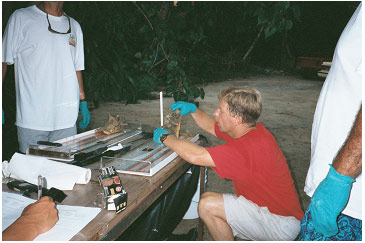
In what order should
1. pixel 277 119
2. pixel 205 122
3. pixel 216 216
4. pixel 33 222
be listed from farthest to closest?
pixel 277 119 → pixel 205 122 → pixel 216 216 → pixel 33 222

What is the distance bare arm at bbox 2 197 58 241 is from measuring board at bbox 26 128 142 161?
1.96 feet

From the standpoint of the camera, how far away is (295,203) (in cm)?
171

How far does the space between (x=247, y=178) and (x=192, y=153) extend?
0.34m

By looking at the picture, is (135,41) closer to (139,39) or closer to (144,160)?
(139,39)

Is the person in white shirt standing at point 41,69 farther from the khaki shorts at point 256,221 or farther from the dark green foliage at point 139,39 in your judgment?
the khaki shorts at point 256,221

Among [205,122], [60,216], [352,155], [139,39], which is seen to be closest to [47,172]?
[60,216]

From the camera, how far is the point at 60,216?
1.04 metres

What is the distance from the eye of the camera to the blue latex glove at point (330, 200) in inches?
39.4

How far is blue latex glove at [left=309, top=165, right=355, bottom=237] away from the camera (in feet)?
3.28

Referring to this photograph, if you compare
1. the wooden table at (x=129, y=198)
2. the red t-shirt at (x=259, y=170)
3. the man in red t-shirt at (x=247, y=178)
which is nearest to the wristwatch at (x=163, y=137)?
the man in red t-shirt at (x=247, y=178)

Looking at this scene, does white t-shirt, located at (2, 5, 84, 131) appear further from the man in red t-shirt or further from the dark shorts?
the dark shorts

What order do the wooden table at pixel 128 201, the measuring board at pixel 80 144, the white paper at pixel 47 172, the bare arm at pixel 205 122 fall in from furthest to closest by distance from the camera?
the bare arm at pixel 205 122 < the measuring board at pixel 80 144 < the white paper at pixel 47 172 < the wooden table at pixel 128 201

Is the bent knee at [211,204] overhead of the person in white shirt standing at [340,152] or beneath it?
beneath

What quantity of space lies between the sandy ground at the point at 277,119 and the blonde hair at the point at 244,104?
0.55 m
